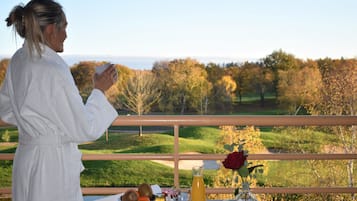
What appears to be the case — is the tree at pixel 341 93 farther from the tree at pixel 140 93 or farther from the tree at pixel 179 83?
the tree at pixel 140 93

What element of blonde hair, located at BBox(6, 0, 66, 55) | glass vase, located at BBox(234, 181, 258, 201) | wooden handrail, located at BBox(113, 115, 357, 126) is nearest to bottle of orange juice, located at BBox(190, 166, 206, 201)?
glass vase, located at BBox(234, 181, 258, 201)

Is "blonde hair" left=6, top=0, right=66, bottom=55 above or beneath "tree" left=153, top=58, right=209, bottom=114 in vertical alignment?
above

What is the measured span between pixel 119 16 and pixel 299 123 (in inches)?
510

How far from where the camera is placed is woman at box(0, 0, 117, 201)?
4.46 ft

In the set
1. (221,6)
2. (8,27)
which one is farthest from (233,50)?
(8,27)

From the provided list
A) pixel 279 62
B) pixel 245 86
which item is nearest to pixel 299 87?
pixel 279 62

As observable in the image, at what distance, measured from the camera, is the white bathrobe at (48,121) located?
4.45 ft

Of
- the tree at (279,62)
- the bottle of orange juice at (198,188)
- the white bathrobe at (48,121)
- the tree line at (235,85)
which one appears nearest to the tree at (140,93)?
the tree line at (235,85)

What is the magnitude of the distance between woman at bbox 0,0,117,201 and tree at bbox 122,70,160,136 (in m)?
13.0

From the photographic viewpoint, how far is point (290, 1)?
15555 millimetres

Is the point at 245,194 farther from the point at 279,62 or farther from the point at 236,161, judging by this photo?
the point at 279,62

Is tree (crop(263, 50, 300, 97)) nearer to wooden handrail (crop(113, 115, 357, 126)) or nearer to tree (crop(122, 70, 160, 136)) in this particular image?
tree (crop(122, 70, 160, 136))

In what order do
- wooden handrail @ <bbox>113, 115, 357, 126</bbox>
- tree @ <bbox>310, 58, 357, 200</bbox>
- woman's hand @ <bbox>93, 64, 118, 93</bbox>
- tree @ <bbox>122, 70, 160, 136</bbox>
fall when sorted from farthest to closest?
tree @ <bbox>122, 70, 160, 136</bbox>
tree @ <bbox>310, 58, 357, 200</bbox>
wooden handrail @ <bbox>113, 115, 357, 126</bbox>
woman's hand @ <bbox>93, 64, 118, 93</bbox>

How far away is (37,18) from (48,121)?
0.28 metres
